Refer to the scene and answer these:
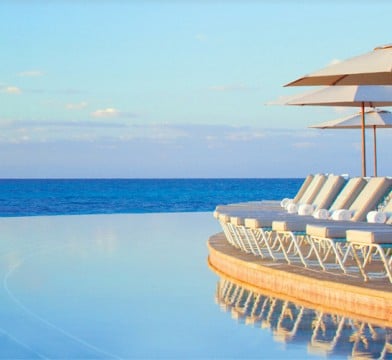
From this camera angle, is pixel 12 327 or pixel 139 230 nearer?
pixel 12 327

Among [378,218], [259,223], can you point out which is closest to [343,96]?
[378,218]

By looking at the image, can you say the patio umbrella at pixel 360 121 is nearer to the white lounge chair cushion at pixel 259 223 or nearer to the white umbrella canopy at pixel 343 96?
the white umbrella canopy at pixel 343 96

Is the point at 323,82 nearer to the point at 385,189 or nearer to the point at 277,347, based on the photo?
the point at 385,189

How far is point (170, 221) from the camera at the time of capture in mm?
21406

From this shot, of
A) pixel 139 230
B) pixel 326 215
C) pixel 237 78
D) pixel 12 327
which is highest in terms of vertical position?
pixel 12 327

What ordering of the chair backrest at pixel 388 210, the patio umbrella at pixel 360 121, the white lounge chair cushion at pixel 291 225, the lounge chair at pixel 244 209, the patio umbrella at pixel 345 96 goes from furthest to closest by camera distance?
the patio umbrella at pixel 360 121 < the patio umbrella at pixel 345 96 < the lounge chair at pixel 244 209 < the chair backrest at pixel 388 210 < the white lounge chair cushion at pixel 291 225

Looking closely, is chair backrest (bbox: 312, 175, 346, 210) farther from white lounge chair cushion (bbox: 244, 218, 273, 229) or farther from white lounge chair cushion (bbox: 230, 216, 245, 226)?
white lounge chair cushion (bbox: 244, 218, 273, 229)

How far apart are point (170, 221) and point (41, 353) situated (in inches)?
602

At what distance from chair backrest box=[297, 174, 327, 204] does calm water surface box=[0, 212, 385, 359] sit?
1590 mm

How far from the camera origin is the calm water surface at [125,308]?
6223mm

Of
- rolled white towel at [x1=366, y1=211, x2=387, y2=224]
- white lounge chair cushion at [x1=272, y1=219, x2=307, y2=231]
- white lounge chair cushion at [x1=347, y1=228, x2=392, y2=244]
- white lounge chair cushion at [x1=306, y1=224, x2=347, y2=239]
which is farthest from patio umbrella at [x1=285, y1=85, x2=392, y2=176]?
white lounge chair cushion at [x1=347, y1=228, x2=392, y2=244]

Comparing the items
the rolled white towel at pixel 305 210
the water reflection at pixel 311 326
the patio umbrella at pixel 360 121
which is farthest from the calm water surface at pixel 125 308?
the patio umbrella at pixel 360 121

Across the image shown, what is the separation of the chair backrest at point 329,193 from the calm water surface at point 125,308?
1.62 meters

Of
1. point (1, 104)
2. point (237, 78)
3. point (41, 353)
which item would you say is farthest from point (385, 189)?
point (1, 104)
